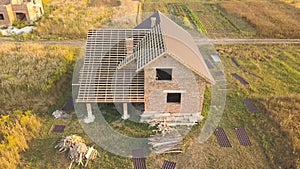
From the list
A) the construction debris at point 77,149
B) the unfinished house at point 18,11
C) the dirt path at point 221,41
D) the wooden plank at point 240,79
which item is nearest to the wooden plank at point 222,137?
the wooden plank at point 240,79

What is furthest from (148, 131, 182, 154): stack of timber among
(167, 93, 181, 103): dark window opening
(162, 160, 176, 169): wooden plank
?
(167, 93, 181, 103): dark window opening

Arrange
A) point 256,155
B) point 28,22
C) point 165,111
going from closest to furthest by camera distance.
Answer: point 256,155
point 165,111
point 28,22

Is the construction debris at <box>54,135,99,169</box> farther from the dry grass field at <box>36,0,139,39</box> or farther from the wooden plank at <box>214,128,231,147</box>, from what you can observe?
the dry grass field at <box>36,0,139,39</box>

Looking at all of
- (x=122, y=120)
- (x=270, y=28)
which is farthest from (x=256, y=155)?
(x=270, y=28)

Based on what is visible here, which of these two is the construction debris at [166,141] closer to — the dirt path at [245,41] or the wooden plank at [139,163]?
the wooden plank at [139,163]

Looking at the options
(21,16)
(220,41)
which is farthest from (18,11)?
(220,41)

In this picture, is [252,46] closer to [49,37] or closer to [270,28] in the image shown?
[270,28]
